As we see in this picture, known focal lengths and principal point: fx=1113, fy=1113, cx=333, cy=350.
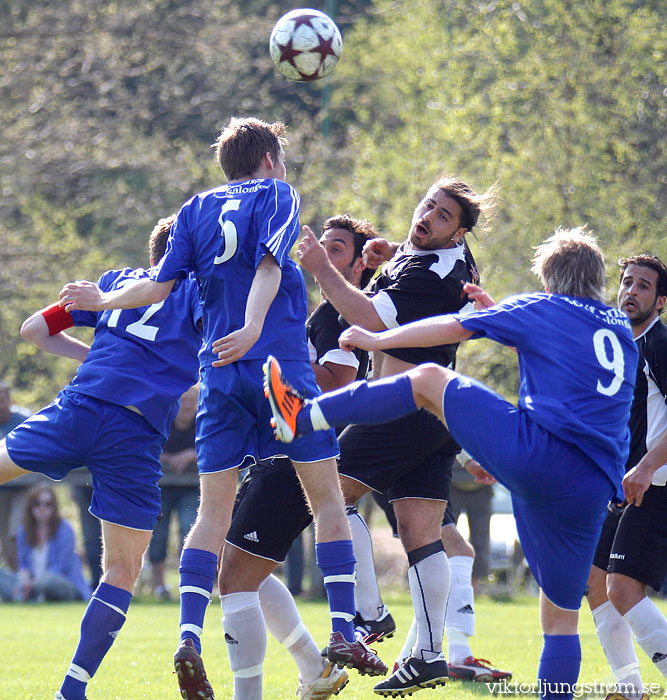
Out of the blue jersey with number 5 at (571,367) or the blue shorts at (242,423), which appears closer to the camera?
the blue jersey with number 5 at (571,367)

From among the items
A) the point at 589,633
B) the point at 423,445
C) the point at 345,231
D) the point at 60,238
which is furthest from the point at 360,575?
the point at 60,238

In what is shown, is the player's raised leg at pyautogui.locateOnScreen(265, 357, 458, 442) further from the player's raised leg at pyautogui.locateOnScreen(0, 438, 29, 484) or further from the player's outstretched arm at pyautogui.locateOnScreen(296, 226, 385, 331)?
the player's raised leg at pyautogui.locateOnScreen(0, 438, 29, 484)

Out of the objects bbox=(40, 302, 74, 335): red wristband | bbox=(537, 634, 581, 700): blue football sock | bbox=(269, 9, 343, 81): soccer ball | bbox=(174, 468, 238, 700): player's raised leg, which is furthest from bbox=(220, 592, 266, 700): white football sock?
bbox=(269, 9, 343, 81): soccer ball

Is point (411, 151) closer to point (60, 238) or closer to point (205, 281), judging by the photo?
point (60, 238)

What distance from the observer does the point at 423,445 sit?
558 cm

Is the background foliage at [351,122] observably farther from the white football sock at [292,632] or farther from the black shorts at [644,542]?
the white football sock at [292,632]

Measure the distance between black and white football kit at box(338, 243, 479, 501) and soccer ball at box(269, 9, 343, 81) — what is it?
180 centimetres

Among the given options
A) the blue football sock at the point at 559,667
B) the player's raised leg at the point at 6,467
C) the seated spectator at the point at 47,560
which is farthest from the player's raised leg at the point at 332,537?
the seated spectator at the point at 47,560

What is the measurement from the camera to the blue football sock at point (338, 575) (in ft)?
16.2

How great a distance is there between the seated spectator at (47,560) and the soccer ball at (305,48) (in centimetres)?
685

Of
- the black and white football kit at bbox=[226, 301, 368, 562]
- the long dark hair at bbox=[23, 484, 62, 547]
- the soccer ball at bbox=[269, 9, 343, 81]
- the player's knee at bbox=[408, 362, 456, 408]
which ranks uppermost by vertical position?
the soccer ball at bbox=[269, 9, 343, 81]

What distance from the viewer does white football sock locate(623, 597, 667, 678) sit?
5.81m

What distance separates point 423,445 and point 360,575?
97cm

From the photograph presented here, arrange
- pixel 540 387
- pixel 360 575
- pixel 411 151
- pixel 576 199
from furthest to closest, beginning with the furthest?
pixel 411 151, pixel 576 199, pixel 360 575, pixel 540 387
